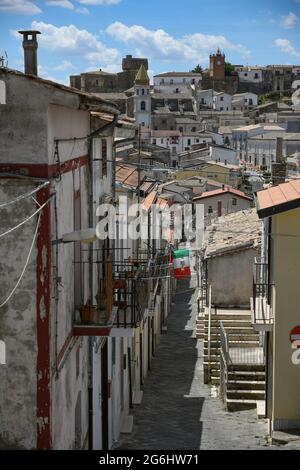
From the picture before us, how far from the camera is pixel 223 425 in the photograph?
20.8 m

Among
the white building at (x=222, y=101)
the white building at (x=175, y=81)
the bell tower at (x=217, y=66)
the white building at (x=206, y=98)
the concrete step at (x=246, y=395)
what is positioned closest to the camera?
the concrete step at (x=246, y=395)

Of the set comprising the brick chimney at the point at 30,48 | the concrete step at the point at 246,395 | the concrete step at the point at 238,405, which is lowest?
the concrete step at the point at 238,405

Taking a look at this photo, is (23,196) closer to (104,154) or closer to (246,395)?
(104,154)

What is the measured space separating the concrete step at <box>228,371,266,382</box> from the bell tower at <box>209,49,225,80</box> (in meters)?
166

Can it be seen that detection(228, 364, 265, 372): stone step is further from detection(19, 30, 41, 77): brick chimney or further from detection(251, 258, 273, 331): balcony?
detection(19, 30, 41, 77): brick chimney

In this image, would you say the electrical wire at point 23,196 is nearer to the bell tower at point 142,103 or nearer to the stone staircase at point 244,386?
the stone staircase at point 244,386

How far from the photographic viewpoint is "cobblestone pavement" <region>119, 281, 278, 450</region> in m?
19.3

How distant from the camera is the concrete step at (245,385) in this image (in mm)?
22609

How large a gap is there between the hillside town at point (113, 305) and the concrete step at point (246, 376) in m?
0.04

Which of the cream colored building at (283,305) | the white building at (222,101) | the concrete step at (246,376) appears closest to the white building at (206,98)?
the white building at (222,101)

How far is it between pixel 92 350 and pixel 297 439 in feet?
17.8

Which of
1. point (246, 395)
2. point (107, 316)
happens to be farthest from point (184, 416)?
point (107, 316)

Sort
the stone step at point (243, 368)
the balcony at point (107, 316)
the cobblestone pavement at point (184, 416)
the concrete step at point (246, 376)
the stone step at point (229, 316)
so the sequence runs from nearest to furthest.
Answer: the balcony at point (107, 316), the cobblestone pavement at point (184, 416), the concrete step at point (246, 376), the stone step at point (243, 368), the stone step at point (229, 316)

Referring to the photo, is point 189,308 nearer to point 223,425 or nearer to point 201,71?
point 223,425
